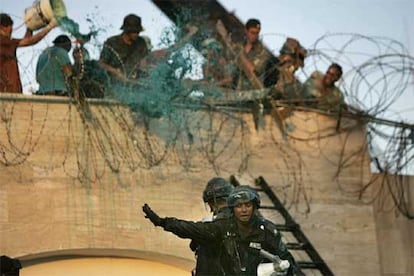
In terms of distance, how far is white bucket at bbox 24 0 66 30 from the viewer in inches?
668

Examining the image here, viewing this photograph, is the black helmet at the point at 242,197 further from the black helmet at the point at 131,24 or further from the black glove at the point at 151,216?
the black helmet at the point at 131,24

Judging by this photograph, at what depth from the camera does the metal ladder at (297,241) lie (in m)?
17.3

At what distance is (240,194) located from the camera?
12688 millimetres

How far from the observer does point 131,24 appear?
56.7 ft

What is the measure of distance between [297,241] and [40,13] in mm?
3493

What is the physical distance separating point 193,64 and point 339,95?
1764 mm

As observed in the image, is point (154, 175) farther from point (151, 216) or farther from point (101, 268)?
point (151, 216)

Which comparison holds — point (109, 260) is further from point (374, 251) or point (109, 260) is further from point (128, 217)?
point (374, 251)

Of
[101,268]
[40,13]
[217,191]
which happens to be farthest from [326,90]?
[217,191]

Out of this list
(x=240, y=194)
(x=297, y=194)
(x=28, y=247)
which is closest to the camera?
(x=240, y=194)

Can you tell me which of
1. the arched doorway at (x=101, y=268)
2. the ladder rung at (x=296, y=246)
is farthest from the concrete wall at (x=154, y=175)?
the ladder rung at (x=296, y=246)

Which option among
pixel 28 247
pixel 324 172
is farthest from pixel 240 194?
pixel 324 172

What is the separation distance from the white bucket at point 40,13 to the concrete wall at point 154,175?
0.73 m

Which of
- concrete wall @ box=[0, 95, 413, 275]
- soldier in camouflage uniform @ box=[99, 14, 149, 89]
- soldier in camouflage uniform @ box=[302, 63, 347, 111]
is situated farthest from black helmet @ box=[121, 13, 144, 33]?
soldier in camouflage uniform @ box=[302, 63, 347, 111]
